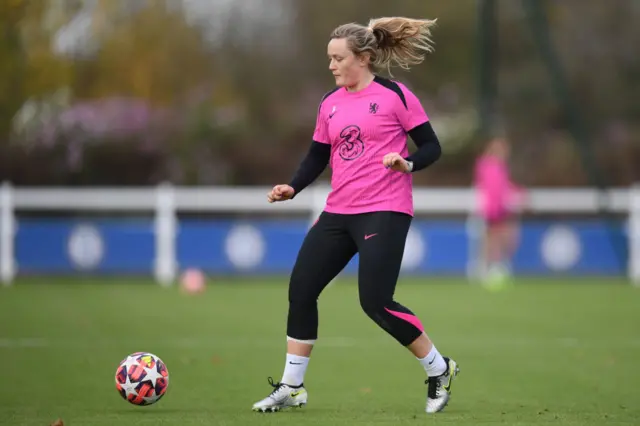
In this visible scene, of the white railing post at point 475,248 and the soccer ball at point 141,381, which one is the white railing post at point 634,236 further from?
the soccer ball at point 141,381

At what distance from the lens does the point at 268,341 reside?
12.5 meters

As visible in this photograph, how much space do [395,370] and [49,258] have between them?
11263mm

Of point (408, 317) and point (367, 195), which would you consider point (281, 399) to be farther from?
point (367, 195)

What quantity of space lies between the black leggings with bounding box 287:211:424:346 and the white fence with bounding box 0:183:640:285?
42.2 ft

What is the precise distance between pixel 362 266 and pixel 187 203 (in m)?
13.8

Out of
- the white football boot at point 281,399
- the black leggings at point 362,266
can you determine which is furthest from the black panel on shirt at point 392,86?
the white football boot at point 281,399

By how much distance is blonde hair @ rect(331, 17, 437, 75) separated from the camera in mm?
7836

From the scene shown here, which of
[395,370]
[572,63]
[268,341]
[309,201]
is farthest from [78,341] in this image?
[572,63]

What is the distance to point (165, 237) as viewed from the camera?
2072 centimetres

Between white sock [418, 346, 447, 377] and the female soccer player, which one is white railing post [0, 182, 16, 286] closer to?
the female soccer player

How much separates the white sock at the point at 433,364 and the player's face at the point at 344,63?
5.62 feet

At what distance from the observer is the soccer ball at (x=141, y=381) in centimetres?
786

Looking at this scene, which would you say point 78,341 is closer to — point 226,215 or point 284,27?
point 226,215

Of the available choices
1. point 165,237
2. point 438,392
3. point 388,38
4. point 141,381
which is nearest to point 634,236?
point 165,237
